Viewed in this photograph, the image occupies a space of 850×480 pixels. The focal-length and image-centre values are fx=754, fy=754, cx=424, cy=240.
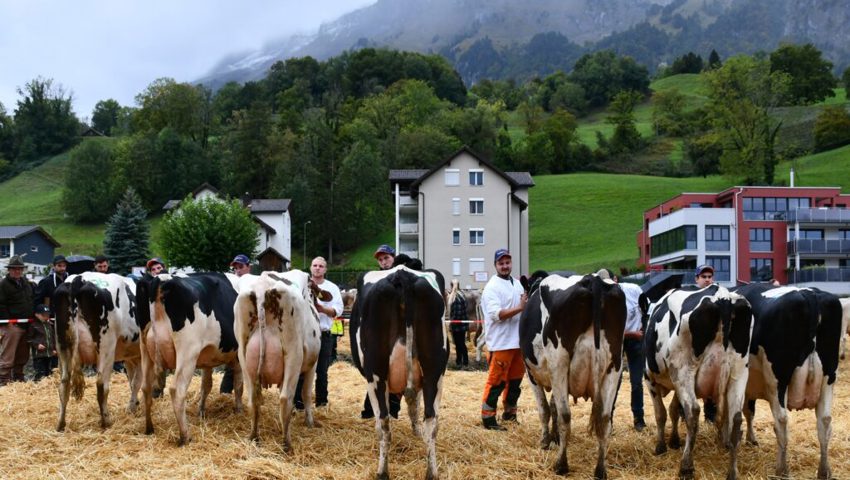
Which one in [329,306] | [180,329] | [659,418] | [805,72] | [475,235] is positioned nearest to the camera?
[180,329]

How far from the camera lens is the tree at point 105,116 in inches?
5851

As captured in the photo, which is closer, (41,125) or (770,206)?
(770,206)

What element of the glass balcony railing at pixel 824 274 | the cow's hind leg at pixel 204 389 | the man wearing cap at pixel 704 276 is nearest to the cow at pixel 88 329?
the cow's hind leg at pixel 204 389

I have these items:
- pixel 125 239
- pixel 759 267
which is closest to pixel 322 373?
pixel 759 267

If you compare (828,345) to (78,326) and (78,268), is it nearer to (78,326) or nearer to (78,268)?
(78,326)

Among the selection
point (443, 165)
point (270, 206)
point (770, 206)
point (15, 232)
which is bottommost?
point (15, 232)

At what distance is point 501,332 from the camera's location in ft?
33.4

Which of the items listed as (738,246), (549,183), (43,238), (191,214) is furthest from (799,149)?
(43,238)

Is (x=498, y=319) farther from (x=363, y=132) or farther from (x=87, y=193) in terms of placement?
(x=87, y=193)

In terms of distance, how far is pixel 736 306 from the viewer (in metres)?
7.92

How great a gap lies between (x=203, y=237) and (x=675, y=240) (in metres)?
36.2

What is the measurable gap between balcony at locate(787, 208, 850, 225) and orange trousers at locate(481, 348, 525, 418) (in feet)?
170

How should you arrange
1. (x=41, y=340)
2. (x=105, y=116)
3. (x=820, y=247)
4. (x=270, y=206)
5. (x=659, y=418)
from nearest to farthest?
(x=659, y=418)
(x=41, y=340)
(x=820, y=247)
(x=270, y=206)
(x=105, y=116)

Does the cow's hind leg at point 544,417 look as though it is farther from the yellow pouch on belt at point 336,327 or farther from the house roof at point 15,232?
the house roof at point 15,232
